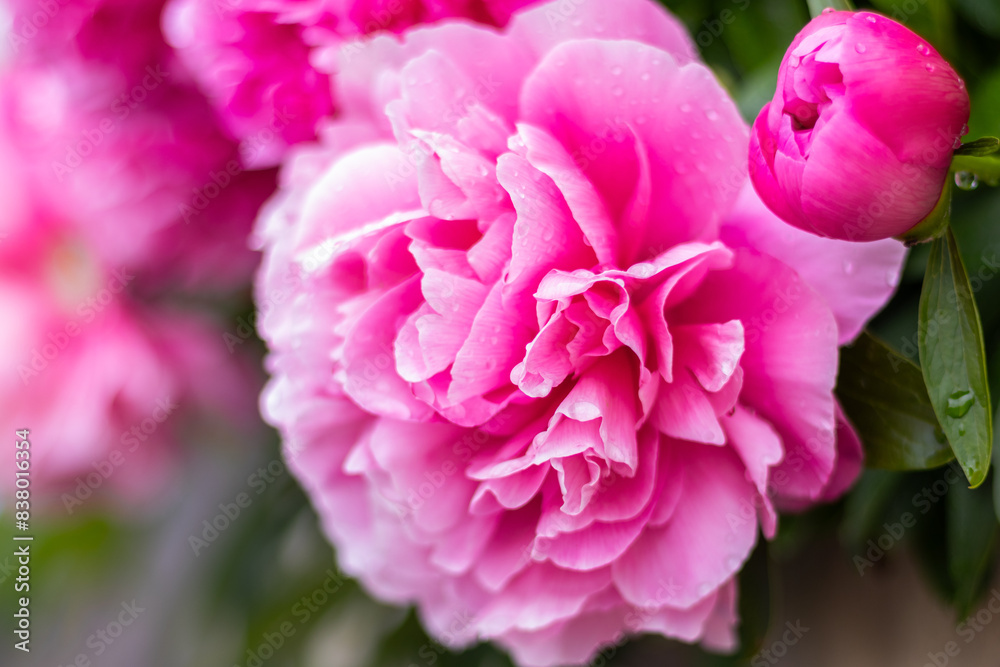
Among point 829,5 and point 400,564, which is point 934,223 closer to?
point 829,5

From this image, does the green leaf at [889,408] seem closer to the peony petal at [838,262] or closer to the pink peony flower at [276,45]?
the peony petal at [838,262]

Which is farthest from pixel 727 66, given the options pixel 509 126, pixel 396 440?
pixel 396 440

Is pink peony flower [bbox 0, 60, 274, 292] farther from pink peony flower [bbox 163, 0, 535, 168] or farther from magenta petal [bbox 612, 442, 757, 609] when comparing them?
magenta petal [bbox 612, 442, 757, 609]

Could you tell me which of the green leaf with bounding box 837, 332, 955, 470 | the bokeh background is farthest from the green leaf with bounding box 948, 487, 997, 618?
the green leaf with bounding box 837, 332, 955, 470

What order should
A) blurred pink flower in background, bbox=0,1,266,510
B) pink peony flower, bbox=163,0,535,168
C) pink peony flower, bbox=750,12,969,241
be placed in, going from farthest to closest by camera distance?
blurred pink flower in background, bbox=0,1,266,510 → pink peony flower, bbox=163,0,535,168 → pink peony flower, bbox=750,12,969,241

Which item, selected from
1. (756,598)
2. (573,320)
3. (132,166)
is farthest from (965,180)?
(132,166)
